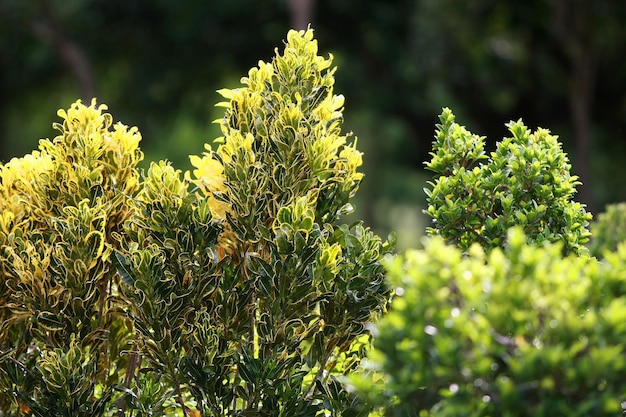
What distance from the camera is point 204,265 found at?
151 inches

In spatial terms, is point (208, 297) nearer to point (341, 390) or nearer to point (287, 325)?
point (287, 325)

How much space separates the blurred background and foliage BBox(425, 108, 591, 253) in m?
14.0

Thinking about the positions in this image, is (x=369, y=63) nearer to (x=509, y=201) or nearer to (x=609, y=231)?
(x=609, y=231)

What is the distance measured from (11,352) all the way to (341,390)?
1.53 m

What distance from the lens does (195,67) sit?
27.3 metres

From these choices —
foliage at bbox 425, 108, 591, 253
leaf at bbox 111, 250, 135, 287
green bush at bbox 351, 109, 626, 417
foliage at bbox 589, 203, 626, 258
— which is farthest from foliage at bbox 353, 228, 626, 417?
foliage at bbox 589, 203, 626, 258

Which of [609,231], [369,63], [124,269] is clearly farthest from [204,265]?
[369,63]

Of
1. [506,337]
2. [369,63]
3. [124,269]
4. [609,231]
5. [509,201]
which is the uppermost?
[369,63]

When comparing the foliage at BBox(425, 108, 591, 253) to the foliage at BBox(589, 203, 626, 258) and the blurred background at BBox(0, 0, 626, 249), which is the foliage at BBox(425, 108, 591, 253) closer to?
the foliage at BBox(589, 203, 626, 258)

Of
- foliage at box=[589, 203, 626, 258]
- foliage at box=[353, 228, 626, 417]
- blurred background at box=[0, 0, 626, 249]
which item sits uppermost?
blurred background at box=[0, 0, 626, 249]

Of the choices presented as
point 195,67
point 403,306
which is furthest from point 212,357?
point 195,67

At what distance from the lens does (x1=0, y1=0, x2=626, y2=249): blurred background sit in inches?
779

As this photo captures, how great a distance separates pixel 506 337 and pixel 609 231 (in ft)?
16.4

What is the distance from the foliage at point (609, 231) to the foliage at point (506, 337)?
4.49 m
